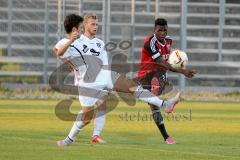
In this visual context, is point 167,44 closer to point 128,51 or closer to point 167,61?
point 167,61

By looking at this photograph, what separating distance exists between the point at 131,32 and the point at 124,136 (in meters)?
18.8

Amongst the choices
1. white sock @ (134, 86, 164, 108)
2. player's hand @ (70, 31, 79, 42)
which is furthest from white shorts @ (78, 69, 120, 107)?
player's hand @ (70, 31, 79, 42)

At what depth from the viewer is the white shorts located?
50.0ft

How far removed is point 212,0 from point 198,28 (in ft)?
5.47

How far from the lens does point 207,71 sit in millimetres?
38500

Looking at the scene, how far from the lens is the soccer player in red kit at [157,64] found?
16.6 meters

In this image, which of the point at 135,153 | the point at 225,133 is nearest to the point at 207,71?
the point at 225,133

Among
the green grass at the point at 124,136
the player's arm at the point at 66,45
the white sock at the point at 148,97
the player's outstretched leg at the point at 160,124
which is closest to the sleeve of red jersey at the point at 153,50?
the white sock at the point at 148,97

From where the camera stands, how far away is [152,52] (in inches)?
658

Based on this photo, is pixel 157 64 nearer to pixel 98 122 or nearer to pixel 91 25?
pixel 98 122

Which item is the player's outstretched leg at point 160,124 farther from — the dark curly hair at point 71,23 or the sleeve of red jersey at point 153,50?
the dark curly hair at point 71,23

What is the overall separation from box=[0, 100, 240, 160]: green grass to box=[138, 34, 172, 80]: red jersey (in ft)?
4.53

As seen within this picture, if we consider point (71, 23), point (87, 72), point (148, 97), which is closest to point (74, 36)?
point (71, 23)

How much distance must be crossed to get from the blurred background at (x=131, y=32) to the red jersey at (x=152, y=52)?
18114 mm
